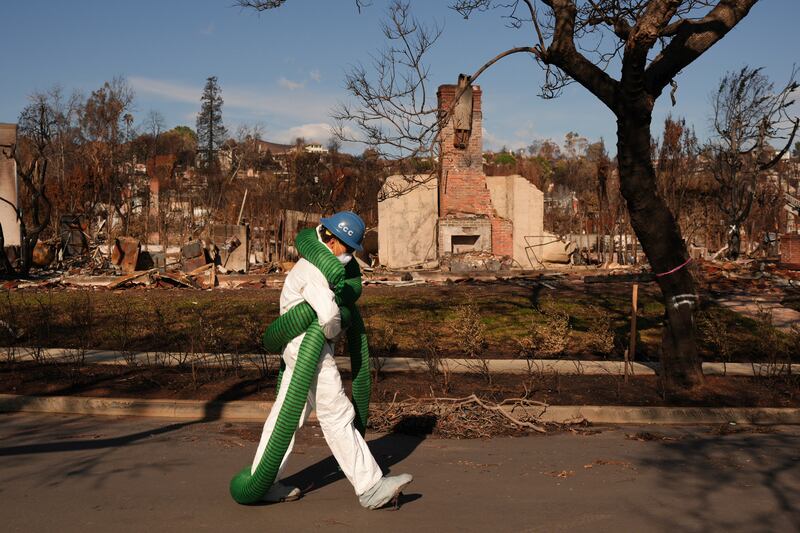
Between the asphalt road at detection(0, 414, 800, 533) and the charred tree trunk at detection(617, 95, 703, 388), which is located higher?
the charred tree trunk at detection(617, 95, 703, 388)

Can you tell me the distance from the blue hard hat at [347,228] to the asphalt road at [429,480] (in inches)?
71.7

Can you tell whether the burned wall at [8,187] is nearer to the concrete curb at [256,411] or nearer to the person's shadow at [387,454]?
the concrete curb at [256,411]

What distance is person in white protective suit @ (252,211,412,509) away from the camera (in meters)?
5.50

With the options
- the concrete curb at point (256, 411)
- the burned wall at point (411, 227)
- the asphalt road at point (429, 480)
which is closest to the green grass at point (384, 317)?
the concrete curb at point (256, 411)

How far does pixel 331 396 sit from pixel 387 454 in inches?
81.5

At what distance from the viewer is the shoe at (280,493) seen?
5.74 meters

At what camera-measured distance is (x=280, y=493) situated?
5773mm

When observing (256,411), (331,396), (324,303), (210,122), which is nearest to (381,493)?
(331,396)

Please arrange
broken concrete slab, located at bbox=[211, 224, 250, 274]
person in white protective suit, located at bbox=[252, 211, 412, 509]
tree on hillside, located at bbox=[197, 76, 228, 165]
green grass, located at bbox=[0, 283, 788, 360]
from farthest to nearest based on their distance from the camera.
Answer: tree on hillside, located at bbox=[197, 76, 228, 165] < broken concrete slab, located at bbox=[211, 224, 250, 274] < green grass, located at bbox=[0, 283, 788, 360] < person in white protective suit, located at bbox=[252, 211, 412, 509]

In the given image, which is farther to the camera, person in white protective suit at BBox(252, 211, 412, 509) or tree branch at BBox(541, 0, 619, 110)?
tree branch at BBox(541, 0, 619, 110)

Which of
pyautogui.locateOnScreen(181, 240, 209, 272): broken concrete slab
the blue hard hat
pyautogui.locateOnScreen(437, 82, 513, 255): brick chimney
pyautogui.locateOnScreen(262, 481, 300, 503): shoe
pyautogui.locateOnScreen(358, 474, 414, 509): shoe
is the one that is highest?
pyautogui.locateOnScreen(437, 82, 513, 255): brick chimney

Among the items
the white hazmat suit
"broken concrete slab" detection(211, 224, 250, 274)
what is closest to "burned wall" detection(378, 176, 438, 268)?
"broken concrete slab" detection(211, 224, 250, 274)

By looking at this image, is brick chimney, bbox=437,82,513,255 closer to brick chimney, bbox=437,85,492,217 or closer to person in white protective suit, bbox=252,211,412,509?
brick chimney, bbox=437,85,492,217

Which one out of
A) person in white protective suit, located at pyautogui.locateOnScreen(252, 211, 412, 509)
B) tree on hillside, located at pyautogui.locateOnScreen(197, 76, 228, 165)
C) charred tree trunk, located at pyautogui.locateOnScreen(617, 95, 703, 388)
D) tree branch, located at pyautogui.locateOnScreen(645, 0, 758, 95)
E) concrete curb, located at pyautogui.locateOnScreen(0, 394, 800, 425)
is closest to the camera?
person in white protective suit, located at pyautogui.locateOnScreen(252, 211, 412, 509)
